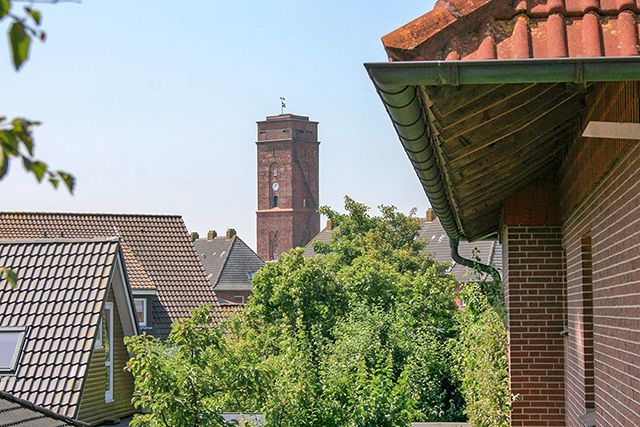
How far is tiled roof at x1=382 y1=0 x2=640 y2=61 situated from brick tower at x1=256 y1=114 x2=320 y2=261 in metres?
124

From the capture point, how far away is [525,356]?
32.7 ft

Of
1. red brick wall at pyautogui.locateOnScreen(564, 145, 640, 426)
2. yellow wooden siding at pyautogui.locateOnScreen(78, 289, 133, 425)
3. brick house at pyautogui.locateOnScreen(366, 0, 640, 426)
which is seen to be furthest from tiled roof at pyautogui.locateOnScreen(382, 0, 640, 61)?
yellow wooden siding at pyautogui.locateOnScreen(78, 289, 133, 425)

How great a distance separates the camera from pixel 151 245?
123ft

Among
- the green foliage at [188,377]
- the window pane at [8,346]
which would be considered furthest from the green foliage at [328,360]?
the window pane at [8,346]

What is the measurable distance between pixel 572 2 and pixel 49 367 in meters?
16.5

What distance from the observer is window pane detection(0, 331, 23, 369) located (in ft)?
62.2

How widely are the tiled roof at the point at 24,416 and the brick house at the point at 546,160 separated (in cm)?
462

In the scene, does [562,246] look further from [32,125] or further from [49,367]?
[49,367]

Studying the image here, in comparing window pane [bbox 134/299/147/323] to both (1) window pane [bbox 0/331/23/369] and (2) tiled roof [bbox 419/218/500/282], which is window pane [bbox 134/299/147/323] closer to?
(1) window pane [bbox 0/331/23/369]

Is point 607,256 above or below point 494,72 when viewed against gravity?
below

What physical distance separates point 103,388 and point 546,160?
16.6 meters

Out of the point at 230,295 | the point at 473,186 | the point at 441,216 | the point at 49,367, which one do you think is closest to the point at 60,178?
the point at 473,186

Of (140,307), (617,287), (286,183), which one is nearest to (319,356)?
(140,307)

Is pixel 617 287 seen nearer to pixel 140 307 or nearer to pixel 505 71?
pixel 505 71
